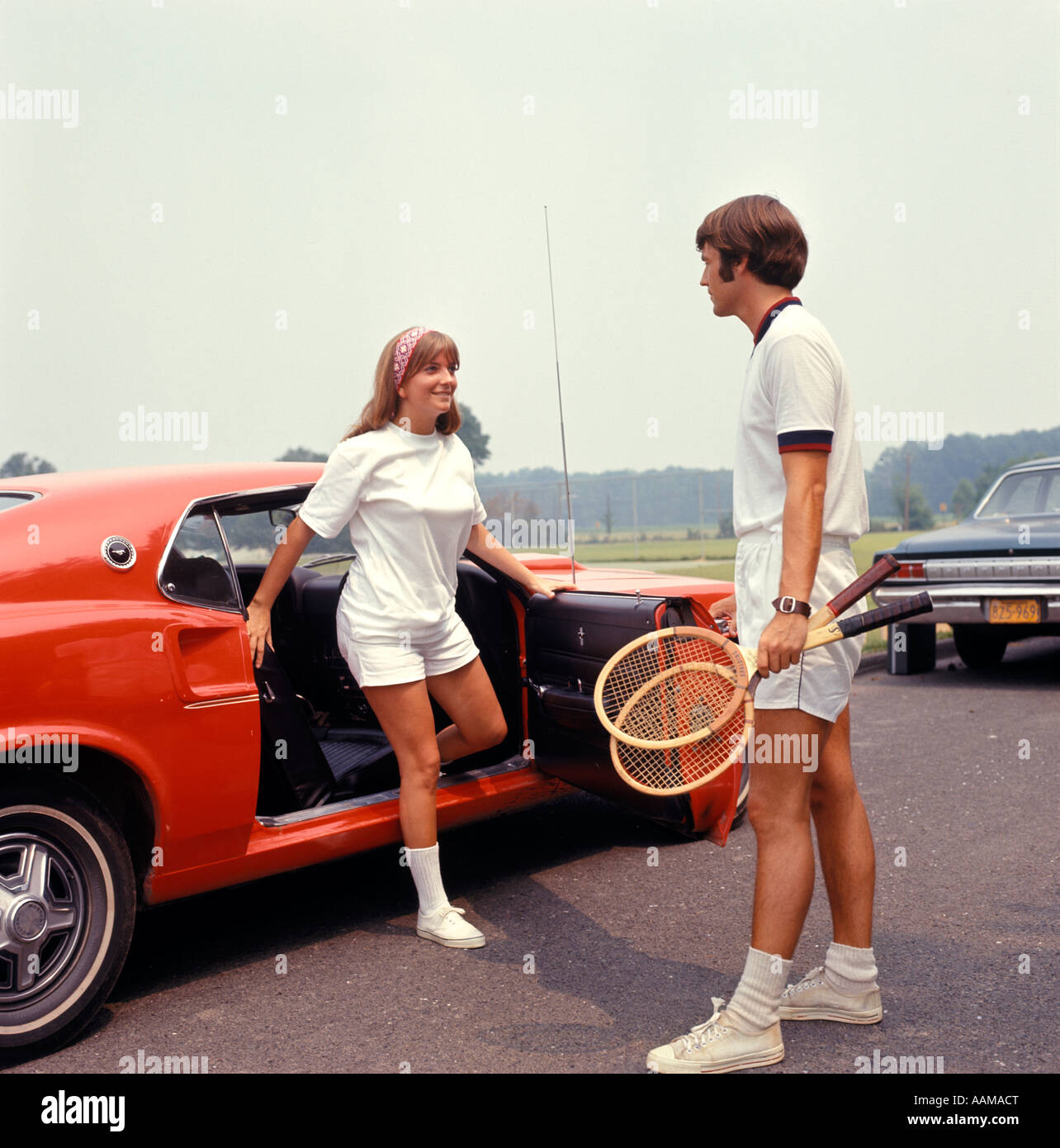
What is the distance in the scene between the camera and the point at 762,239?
2.82 metres

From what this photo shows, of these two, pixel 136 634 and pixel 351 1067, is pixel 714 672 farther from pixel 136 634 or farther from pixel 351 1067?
pixel 136 634

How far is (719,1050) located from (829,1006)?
0.44 m

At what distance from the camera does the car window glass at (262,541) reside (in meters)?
3.79

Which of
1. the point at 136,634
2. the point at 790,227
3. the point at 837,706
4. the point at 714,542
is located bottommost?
the point at 714,542

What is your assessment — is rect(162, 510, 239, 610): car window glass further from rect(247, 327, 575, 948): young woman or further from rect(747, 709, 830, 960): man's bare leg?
rect(747, 709, 830, 960): man's bare leg

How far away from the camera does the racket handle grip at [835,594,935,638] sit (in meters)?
2.68

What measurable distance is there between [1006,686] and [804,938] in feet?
17.9

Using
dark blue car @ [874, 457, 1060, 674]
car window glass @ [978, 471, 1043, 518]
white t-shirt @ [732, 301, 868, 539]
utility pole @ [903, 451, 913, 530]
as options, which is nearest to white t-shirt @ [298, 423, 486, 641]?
white t-shirt @ [732, 301, 868, 539]

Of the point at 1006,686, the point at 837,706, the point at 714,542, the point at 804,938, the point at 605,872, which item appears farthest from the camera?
the point at 714,542

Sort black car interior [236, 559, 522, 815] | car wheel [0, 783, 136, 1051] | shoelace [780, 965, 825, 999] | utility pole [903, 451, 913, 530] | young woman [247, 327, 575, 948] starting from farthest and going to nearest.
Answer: utility pole [903, 451, 913, 530], black car interior [236, 559, 522, 815], young woman [247, 327, 575, 948], shoelace [780, 965, 825, 999], car wheel [0, 783, 136, 1051]

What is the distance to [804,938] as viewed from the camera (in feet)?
11.9

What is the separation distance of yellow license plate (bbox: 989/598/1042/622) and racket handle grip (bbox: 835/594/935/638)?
5817 millimetres

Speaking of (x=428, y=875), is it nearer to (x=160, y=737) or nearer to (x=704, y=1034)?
(x=160, y=737)
